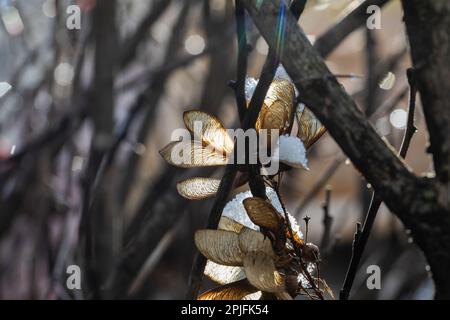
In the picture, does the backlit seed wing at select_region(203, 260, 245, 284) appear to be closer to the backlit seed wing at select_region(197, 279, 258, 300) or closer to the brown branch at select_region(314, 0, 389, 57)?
the backlit seed wing at select_region(197, 279, 258, 300)

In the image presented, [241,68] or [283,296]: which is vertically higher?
[241,68]

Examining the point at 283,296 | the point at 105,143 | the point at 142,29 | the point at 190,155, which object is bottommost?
the point at 283,296

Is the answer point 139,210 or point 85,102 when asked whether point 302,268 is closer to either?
point 85,102

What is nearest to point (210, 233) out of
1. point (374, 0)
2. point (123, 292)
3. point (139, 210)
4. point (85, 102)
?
point (374, 0)

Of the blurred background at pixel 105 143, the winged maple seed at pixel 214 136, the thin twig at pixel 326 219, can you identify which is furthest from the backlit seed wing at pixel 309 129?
the blurred background at pixel 105 143

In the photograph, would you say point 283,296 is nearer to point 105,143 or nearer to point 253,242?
point 253,242

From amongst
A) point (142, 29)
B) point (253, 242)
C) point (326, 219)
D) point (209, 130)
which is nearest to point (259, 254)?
point (253, 242)
